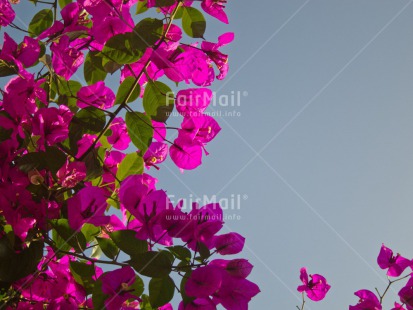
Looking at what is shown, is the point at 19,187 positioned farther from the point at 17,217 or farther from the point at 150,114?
the point at 150,114

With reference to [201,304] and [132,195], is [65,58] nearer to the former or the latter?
[132,195]

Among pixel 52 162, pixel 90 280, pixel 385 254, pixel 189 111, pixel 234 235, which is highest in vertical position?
pixel 385 254

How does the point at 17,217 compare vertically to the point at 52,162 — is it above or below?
below

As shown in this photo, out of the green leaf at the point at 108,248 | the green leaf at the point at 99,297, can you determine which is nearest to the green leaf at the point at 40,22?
the green leaf at the point at 108,248

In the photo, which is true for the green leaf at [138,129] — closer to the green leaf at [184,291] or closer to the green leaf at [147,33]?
the green leaf at [147,33]

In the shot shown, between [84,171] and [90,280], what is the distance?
0.92 ft

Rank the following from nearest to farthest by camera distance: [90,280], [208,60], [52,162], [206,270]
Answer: [206,270], [52,162], [90,280], [208,60]

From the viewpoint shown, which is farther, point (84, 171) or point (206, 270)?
point (84, 171)

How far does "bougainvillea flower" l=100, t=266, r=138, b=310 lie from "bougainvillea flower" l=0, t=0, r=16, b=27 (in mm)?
856

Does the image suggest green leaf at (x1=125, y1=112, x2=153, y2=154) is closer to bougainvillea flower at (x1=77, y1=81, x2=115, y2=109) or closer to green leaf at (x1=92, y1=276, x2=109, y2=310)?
bougainvillea flower at (x1=77, y1=81, x2=115, y2=109)

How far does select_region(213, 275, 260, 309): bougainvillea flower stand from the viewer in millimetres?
923

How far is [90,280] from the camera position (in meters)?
1.11

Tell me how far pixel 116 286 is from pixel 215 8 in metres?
0.78

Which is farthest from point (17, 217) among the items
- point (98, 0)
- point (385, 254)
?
point (385, 254)
